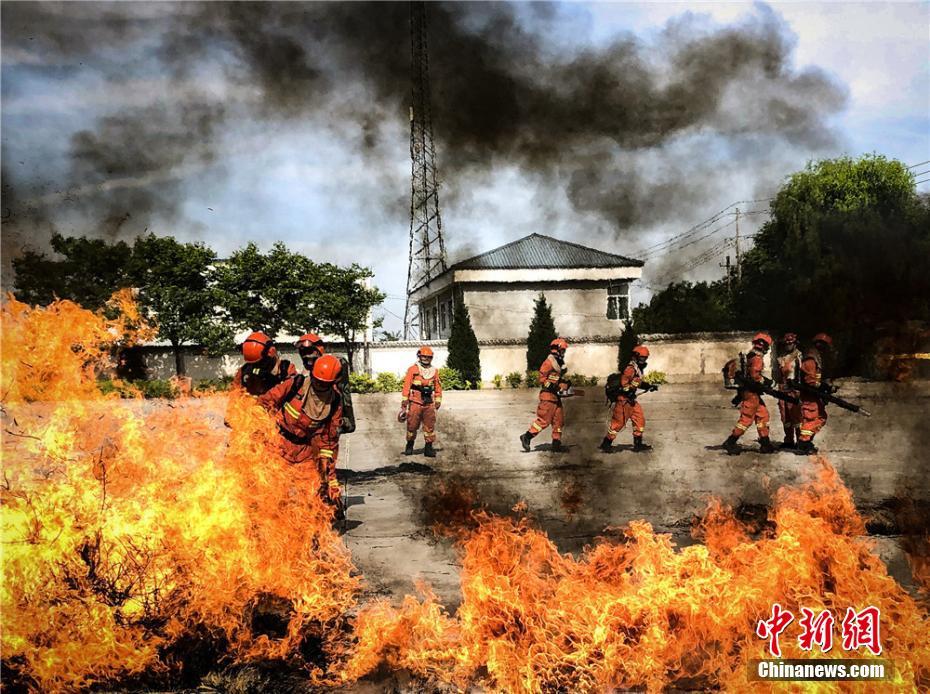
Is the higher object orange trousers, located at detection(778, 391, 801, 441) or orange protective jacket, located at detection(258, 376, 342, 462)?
orange protective jacket, located at detection(258, 376, 342, 462)

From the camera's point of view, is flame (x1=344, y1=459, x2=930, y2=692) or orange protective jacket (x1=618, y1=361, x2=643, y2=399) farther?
orange protective jacket (x1=618, y1=361, x2=643, y2=399)

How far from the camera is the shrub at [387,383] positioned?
18766 mm

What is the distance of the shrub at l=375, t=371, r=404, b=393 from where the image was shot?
61.6 feet

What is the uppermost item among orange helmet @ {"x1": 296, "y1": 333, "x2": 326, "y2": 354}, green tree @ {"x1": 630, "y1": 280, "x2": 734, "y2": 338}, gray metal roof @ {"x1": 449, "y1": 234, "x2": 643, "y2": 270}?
gray metal roof @ {"x1": 449, "y1": 234, "x2": 643, "y2": 270}

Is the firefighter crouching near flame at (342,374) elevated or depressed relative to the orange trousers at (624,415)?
elevated

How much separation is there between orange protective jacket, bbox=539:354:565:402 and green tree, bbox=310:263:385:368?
714 centimetres

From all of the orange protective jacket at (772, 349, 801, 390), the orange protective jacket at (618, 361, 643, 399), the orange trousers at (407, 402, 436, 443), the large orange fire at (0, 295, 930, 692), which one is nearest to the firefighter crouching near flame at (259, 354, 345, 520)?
the large orange fire at (0, 295, 930, 692)

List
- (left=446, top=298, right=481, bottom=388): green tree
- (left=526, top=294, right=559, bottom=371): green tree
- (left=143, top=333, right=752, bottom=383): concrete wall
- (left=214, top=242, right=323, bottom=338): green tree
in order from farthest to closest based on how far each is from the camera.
A: (left=446, top=298, right=481, bottom=388): green tree, (left=526, top=294, right=559, bottom=371): green tree, (left=143, top=333, right=752, bottom=383): concrete wall, (left=214, top=242, right=323, bottom=338): green tree

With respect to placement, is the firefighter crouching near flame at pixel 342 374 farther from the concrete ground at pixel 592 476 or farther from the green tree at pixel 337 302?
the green tree at pixel 337 302

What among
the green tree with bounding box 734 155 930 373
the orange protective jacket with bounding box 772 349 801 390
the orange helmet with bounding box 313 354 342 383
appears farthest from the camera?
the orange protective jacket with bounding box 772 349 801 390

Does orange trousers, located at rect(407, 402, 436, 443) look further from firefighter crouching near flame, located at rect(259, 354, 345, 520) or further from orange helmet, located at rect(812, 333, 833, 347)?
orange helmet, located at rect(812, 333, 833, 347)

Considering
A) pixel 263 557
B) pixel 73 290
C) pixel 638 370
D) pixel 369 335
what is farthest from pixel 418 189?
pixel 369 335

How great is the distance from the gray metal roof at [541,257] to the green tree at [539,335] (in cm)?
204

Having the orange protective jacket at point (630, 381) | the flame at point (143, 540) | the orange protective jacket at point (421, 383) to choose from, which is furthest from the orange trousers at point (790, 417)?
the flame at point (143, 540)
